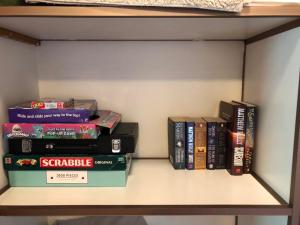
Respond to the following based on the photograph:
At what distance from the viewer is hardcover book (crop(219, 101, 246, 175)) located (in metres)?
0.80

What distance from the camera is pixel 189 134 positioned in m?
0.86

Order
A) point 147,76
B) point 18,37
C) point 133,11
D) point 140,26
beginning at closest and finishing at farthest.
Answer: point 133,11, point 140,26, point 18,37, point 147,76

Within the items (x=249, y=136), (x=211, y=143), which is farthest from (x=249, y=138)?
(x=211, y=143)

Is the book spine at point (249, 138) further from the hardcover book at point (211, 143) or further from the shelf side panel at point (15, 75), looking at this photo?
the shelf side panel at point (15, 75)

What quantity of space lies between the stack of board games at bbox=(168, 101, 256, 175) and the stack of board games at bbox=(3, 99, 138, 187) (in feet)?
0.65

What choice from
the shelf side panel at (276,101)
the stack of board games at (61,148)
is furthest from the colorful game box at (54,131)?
the shelf side panel at (276,101)

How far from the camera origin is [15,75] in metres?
0.79

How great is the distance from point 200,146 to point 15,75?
0.63 meters

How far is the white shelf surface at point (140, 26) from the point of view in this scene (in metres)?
0.61

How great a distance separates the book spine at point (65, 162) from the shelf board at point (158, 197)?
0.21 feet

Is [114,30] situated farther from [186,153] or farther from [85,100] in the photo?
[186,153]

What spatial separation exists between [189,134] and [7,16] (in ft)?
1.99

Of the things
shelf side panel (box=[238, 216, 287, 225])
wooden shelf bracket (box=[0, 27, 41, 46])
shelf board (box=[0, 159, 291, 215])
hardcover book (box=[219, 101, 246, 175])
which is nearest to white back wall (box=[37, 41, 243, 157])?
wooden shelf bracket (box=[0, 27, 41, 46])

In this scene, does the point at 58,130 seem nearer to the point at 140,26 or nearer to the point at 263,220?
the point at 140,26
